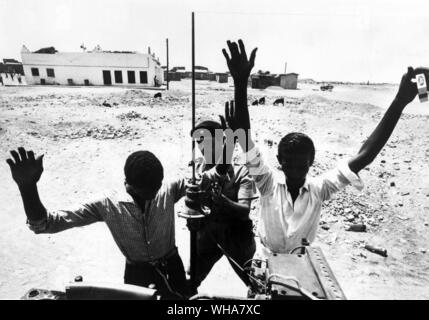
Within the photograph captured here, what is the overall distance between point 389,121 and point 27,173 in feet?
7.61

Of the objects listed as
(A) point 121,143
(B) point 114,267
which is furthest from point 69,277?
(A) point 121,143

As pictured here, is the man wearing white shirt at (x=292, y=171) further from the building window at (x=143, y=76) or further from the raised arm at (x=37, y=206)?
the building window at (x=143, y=76)

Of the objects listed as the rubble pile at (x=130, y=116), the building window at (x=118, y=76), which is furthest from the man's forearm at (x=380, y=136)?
the building window at (x=118, y=76)

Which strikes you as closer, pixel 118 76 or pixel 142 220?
pixel 142 220

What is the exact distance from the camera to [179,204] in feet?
22.5

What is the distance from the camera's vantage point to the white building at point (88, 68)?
38719mm

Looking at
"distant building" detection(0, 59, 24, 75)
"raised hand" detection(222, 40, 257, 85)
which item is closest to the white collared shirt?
"raised hand" detection(222, 40, 257, 85)

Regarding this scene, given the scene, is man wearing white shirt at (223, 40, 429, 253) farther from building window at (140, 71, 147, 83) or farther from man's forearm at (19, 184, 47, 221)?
building window at (140, 71, 147, 83)

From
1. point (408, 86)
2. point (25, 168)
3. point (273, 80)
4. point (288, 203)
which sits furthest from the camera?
point (273, 80)

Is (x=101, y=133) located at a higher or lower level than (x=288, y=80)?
lower

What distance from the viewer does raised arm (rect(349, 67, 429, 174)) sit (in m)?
2.02

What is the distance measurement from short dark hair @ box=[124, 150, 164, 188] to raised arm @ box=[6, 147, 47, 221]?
574mm

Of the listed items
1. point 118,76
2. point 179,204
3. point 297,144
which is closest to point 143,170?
point 297,144

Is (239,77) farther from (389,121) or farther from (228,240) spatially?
(228,240)
